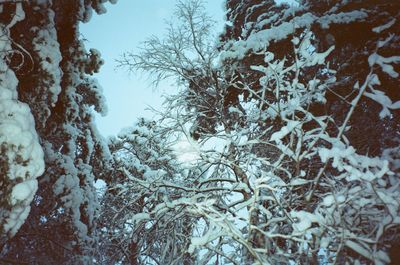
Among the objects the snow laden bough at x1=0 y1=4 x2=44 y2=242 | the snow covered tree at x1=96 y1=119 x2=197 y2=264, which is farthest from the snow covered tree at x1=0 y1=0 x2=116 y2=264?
the snow covered tree at x1=96 y1=119 x2=197 y2=264

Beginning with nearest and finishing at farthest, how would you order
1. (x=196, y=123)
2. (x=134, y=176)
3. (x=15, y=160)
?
(x=15, y=160) → (x=196, y=123) → (x=134, y=176)

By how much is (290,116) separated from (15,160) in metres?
4.50

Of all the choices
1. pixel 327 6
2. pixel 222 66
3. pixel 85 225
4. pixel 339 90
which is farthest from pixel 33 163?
pixel 327 6

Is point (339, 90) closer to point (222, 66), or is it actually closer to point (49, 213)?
point (222, 66)

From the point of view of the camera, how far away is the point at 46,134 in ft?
19.0

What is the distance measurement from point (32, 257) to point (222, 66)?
5.40 metres

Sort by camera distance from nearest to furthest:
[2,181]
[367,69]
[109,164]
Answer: [2,181] < [367,69] < [109,164]

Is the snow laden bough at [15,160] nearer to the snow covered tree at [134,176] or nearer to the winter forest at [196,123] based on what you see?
the winter forest at [196,123]

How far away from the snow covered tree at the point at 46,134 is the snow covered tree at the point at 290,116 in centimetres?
145

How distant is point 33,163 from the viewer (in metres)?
3.66

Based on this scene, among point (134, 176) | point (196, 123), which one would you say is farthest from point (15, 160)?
point (134, 176)

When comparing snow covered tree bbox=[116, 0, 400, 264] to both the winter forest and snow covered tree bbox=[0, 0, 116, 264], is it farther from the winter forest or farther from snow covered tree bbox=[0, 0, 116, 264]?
snow covered tree bbox=[0, 0, 116, 264]

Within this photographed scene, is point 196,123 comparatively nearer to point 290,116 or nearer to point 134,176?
point 290,116

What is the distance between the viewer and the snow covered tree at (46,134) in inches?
142
